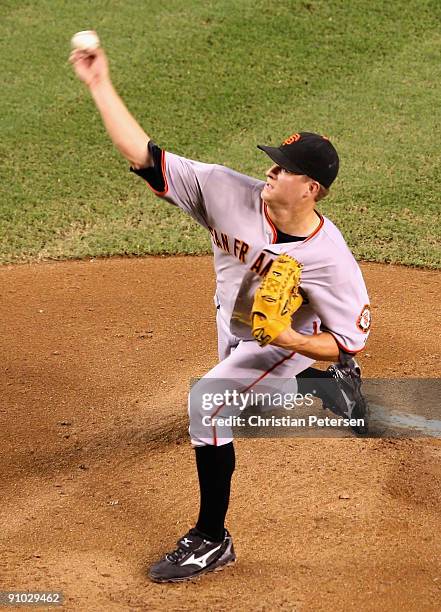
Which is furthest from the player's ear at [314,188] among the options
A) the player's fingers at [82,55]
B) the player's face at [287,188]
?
the player's fingers at [82,55]

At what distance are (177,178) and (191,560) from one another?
1.61 meters

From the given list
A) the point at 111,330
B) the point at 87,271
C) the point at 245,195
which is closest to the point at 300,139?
the point at 245,195

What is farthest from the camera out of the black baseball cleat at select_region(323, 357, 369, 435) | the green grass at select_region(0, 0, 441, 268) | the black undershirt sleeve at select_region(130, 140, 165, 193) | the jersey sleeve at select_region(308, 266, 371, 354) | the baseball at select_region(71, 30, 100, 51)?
the green grass at select_region(0, 0, 441, 268)

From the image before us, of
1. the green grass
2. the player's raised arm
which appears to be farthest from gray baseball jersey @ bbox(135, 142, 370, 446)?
the green grass

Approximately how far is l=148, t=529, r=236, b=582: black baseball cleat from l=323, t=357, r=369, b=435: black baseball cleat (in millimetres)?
1377

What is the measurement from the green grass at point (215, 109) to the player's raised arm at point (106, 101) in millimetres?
3753

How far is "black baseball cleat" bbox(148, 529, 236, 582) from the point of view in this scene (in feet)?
14.2

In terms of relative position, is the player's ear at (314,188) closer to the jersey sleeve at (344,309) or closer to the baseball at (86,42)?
the jersey sleeve at (344,309)

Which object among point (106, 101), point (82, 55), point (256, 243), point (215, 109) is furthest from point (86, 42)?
point (215, 109)

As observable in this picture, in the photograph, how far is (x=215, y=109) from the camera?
9883 mm

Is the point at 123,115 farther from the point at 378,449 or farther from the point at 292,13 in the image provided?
the point at 292,13

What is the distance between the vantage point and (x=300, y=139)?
172 inches

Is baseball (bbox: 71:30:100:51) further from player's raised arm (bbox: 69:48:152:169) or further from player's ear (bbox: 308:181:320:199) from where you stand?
player's ear (bbox: 308:181:320:199)

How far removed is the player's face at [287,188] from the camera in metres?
4.34
